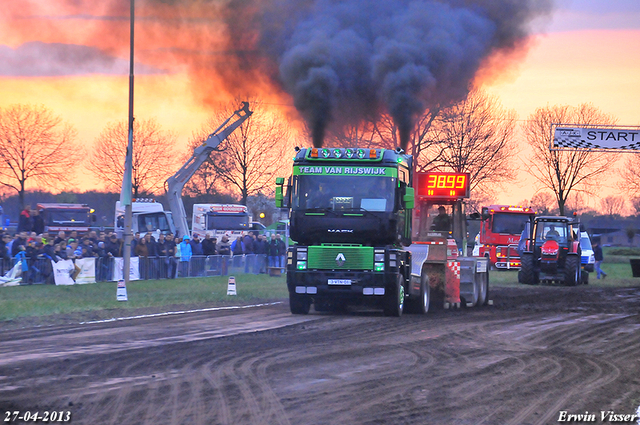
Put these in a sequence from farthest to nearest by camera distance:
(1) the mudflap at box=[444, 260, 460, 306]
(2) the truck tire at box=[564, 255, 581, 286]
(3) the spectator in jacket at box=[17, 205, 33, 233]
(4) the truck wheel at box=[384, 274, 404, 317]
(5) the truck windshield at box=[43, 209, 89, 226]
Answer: (5) the truck windshield at box=[43, 209, 89, 226] → (3) the spectator in jacket at box=[17, 205, 33, 233] → (2) the truck tire at box=[564, 255, 581, 286] → (1) the mudflap at box=[444, 260, 460, 306] → (4) the truck wheel at box=[384, 274, 404, 317]

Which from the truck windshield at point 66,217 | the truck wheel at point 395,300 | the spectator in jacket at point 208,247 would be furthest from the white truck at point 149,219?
the truck wheel at point 395,300

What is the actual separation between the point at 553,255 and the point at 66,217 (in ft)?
80.2

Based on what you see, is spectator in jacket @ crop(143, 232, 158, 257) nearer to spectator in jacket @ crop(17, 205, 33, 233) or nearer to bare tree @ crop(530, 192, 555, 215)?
spectator in jacket @ crop(17, 205, 33, 233)

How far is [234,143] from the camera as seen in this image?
50.1m

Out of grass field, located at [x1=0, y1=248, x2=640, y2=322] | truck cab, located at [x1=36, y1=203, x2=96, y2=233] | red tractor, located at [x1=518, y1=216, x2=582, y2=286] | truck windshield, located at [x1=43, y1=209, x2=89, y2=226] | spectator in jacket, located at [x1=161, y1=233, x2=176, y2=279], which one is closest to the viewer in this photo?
grass field, located at [x1=0, y1=248, x2=640, y2=322]

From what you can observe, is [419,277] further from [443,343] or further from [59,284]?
[59,284]

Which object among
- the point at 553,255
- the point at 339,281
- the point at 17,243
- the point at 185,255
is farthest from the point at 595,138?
the point at 17,243

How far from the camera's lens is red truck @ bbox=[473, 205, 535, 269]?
40.6m

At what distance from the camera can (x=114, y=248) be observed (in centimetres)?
2642

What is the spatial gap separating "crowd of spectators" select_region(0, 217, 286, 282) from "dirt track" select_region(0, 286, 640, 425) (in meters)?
8.35

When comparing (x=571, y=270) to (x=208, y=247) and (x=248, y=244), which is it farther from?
(x=208, y=247)

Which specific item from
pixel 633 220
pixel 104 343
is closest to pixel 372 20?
pixel 104 343

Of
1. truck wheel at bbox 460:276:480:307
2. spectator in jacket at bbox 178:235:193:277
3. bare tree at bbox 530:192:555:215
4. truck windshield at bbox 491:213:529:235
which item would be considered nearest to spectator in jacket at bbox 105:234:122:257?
spectator in jacket at bbox 178:235:193:277

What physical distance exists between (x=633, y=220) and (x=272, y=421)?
10589cm
